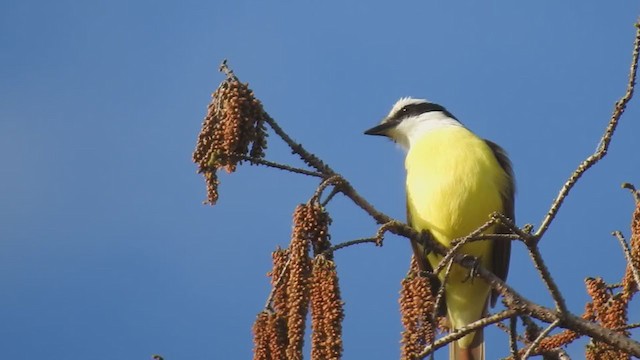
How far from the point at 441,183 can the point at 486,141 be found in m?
0.67

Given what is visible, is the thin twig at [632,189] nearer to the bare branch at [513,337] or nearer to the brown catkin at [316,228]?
the bare branch at [513,337]

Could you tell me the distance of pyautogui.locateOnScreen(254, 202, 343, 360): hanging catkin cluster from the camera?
2629 millimetres

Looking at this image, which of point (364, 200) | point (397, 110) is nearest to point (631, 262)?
point (364, 200)

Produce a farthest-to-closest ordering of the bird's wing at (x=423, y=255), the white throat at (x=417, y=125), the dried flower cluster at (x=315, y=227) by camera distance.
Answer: the white throat at (x=417, y=125)
the bird's wing at (x=423, y=255)
the dried flower cluster at (x=315, y=227)

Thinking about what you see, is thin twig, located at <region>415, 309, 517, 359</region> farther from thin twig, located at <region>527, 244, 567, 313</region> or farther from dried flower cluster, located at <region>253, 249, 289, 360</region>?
dried flower cluster, located at <region>253, 249, 289, 360</region>

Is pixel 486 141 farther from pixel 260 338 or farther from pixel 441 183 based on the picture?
pixel 260 338

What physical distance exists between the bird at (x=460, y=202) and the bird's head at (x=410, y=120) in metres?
0.09

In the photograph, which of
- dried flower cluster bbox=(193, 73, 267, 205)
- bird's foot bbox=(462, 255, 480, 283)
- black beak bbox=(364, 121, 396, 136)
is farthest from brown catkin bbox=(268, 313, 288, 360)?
black beak bbox=(364, 121, 396, 136)

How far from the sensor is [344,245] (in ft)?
10.1

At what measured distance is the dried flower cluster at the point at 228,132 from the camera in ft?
10.4

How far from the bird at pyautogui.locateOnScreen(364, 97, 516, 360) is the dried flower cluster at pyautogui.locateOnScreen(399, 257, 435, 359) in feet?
5.10

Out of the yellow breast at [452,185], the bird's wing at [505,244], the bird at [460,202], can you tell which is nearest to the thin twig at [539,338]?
the bird at [460,202]

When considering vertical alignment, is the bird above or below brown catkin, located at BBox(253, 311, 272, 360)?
above

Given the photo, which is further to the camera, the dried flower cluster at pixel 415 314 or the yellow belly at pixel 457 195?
the yellow belly at pixel 457 195
